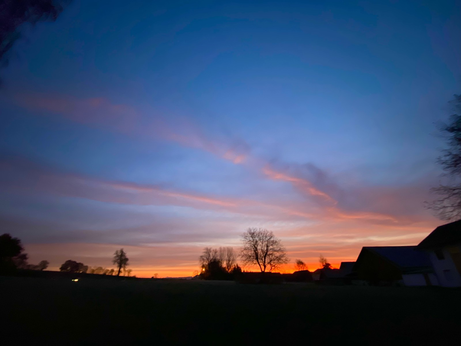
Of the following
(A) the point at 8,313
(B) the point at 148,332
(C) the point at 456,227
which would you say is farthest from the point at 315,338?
(C) the point at 456,227

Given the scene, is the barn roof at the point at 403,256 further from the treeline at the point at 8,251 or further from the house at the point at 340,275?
the treeline at the point at 8,251

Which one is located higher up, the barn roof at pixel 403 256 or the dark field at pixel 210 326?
the barn roof at pixel 403 256

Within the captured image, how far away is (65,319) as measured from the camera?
5.84 metres

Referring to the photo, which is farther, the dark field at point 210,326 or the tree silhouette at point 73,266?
the tree silhouette at point 73,266

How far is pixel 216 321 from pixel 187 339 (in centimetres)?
169

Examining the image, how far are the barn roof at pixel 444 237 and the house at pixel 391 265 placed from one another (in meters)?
6.71

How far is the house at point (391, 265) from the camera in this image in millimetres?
37219

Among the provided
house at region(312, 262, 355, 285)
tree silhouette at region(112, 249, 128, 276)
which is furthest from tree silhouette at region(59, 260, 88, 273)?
house at region(312, 262, 355, 285)

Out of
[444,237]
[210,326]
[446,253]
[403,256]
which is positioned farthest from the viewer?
[403,256]

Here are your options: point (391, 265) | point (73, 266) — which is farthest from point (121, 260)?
point (391, 265)

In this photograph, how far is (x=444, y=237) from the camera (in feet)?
87.4

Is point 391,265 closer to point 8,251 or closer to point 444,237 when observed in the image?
point 444,237

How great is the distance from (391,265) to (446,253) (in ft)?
49.9

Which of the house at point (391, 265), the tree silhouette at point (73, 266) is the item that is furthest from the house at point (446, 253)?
the tree silhouette at point (73, 266)
